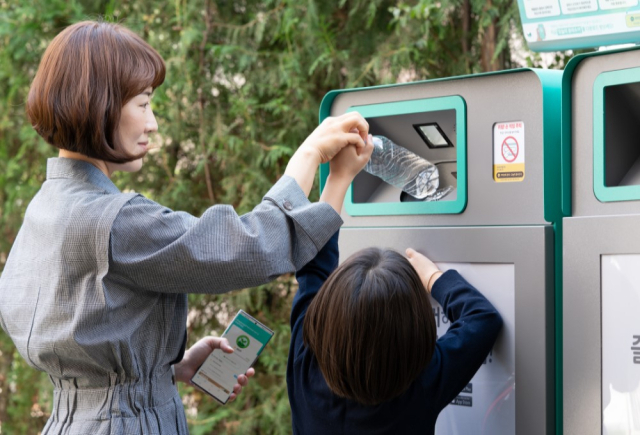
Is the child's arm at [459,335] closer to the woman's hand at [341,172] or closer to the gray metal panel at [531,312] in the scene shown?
the gray metal panel at [531,312]

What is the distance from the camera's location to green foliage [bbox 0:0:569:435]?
3.19 meters

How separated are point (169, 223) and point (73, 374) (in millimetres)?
353

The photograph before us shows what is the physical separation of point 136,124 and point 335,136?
418 mm

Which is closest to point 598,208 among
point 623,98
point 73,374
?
point 623,98

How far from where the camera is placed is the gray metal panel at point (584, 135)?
5.08ft

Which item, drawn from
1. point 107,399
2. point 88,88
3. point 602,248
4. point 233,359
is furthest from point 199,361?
point 602,248

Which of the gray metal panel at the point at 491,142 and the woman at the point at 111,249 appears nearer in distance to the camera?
the woman at the point at 111,249

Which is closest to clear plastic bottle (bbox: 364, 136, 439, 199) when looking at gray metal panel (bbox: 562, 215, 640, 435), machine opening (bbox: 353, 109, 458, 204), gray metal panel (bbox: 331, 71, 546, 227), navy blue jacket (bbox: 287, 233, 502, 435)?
machine opening (bbox: 353, 109, 458, 204)

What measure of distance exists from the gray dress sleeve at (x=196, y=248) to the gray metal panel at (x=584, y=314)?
2.04ft

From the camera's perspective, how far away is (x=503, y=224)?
171cm

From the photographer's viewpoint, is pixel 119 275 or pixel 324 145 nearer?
pixel 119 275

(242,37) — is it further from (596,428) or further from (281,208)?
(596,428)

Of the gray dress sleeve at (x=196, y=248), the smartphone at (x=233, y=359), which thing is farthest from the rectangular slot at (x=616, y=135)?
the smartphone at (x=233, y=359)

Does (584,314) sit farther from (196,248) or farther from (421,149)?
(196,248)
